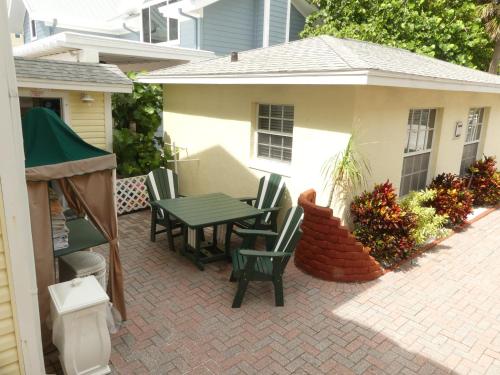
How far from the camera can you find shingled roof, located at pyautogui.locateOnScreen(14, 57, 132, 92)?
20.2 feet

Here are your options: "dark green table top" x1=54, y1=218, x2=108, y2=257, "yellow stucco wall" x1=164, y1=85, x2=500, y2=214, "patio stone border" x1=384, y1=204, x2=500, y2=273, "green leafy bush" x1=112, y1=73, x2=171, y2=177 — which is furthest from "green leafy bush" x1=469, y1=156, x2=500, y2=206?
"dark green table top" x1=54, y1=218, x2=108, y2=257

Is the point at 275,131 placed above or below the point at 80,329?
above

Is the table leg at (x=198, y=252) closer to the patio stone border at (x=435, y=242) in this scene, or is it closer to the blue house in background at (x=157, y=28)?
the patio stone border at (x=435, y=242)

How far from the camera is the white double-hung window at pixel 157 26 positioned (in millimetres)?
14719

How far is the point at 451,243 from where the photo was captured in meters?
7.77

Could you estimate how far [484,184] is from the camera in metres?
10.1

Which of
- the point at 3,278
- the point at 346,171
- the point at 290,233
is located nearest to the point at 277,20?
the point at 346,171

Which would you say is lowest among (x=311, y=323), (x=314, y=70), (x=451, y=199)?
(x=311, y=323)

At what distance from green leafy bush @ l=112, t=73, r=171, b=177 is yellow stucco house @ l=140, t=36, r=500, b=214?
504 millimetres

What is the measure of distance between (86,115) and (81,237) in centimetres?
338

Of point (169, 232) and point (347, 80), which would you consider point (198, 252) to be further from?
point (347, 80)

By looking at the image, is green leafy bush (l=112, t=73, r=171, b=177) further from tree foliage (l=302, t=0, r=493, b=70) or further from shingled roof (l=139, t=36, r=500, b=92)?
tree foliage (l=302, t=0, r=493, b=70)

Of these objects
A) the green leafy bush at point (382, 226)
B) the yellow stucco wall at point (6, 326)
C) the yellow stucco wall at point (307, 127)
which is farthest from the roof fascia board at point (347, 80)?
the yellow stucco wall at point (6, 326)

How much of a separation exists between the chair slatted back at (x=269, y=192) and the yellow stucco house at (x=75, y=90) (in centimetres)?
305
